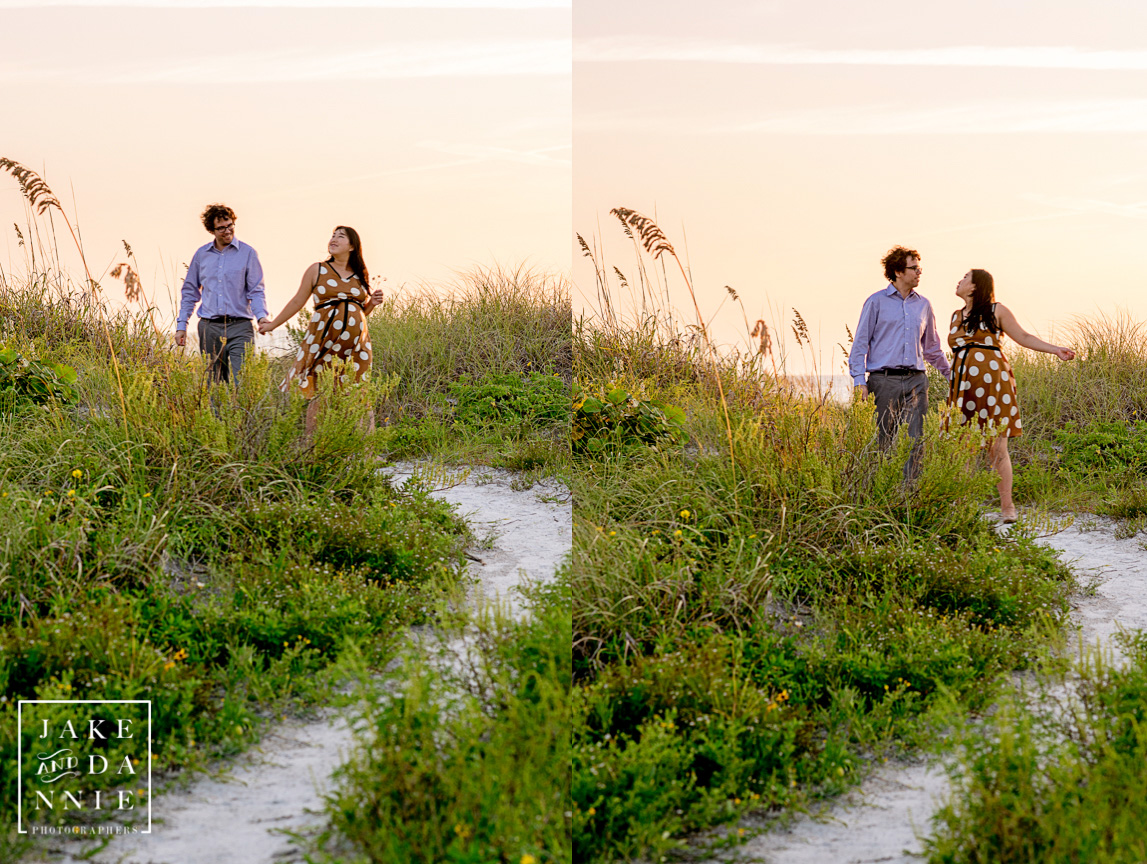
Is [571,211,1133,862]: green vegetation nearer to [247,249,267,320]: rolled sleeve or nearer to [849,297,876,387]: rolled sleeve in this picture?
[849,297,876,387]: rolled sleeve

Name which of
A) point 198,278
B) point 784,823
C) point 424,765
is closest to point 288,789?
point 424,765

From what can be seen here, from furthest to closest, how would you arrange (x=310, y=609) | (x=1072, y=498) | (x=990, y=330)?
1. (x=1072, y=498)
2. (x=990, y=330)
3. (x=310, y=609)

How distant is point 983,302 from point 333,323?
15.3 feet

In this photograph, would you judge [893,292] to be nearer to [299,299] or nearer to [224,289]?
[299,299]

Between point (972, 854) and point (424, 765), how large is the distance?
149 centimetres

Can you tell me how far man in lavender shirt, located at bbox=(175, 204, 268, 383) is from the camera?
681 centimetres

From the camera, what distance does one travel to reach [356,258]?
6.58 meters

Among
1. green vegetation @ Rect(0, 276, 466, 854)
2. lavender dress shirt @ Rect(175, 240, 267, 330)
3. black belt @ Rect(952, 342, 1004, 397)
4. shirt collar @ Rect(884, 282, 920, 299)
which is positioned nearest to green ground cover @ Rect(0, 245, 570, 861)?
green vegetation @ Rect(0, 276, 466, 854)

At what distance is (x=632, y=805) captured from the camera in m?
2.70

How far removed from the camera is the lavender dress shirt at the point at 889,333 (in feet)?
20.9

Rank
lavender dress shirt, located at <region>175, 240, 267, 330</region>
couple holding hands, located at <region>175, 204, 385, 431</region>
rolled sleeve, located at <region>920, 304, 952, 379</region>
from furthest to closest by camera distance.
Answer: lavender dress shirt, located at <region>175, 240, 267, 330</region>, rolled sleeve, located at <region>920, 304, 952, 379</region>, couple holding hands, located at <region>175, 204, 385, 431</region>

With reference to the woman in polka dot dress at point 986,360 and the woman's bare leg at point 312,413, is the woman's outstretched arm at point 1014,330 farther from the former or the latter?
the woman's bare leg at point 312,413

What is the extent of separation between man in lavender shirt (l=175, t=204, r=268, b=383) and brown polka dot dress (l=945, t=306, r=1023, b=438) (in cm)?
511

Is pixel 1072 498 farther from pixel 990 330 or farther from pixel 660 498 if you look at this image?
pixel 660 498
